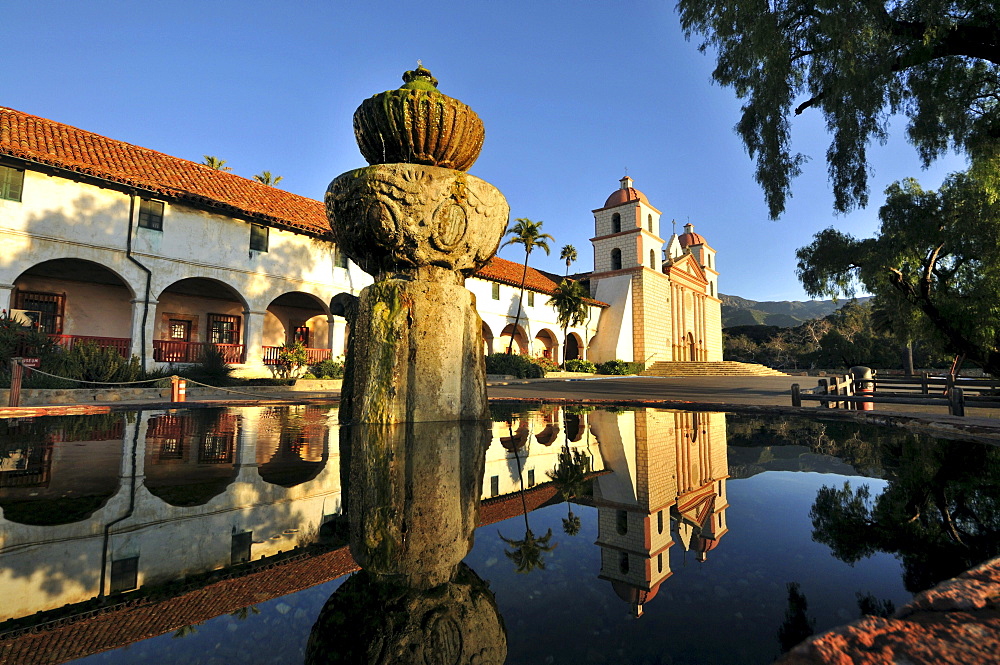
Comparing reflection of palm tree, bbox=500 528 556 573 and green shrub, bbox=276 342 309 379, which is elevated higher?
green shrub, bbox=276 342 309 379

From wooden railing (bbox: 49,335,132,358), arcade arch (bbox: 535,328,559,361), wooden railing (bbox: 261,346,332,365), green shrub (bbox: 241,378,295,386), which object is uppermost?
→ arcade arch (bbox: 535,328,559,361)

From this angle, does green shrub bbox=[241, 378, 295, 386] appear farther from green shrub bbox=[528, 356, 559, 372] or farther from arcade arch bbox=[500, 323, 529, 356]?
arcade arch bbox=[500, 323, 529, 356]

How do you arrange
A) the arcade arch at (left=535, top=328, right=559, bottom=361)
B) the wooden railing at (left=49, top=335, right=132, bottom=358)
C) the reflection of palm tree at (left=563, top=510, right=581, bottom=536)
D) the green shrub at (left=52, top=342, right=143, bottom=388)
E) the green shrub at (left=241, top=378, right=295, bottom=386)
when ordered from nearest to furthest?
the reflection of palm tree at (left=563, top=510, right=581, bottom=536) → the green shrub at (left=52, top=342, right=143, bottom=388) → the wooden railing at (left=49, top=335, right=132, bottom=358) → the green shrub at (left=241, top=378, right=295, bottom=386) → the arcade arch at (left=535, top=328, right=559, bottom=361)

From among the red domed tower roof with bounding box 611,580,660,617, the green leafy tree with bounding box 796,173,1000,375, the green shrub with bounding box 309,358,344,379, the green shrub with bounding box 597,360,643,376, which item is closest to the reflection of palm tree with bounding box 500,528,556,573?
the red domed tower roof with bounding box 611,580,660,617

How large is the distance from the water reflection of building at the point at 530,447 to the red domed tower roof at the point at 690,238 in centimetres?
4202

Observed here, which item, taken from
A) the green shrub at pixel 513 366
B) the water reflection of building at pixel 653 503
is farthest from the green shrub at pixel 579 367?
the water reflection of building at pixel 653 503

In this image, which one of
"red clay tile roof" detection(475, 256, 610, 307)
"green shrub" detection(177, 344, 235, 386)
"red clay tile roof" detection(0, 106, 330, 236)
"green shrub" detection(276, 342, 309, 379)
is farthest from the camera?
"red clay tile roof" detection(475, 256, 610, 307)

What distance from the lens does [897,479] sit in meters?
2.88

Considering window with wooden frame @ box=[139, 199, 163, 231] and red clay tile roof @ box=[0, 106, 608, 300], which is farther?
window with wooden frame @ box=[139, 199, 163, 231]

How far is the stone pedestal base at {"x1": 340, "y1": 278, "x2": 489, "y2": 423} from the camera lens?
4.80m

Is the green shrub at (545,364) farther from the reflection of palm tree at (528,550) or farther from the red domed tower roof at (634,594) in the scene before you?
the red domed tower roof at (634,594)

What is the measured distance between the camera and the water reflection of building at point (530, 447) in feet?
9.87

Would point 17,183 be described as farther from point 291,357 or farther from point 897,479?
point 897,479

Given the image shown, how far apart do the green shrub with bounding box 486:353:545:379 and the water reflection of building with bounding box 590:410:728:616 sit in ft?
55.7
